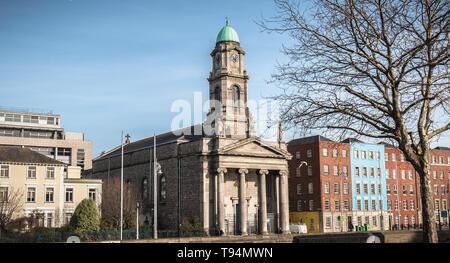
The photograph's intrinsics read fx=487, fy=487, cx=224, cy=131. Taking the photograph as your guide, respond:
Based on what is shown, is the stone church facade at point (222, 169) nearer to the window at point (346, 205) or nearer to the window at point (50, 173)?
Result: the window at point (50, 173)

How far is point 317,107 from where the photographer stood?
1733cm

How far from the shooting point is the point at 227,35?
67938 mm

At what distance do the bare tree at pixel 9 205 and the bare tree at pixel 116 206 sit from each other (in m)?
9.76

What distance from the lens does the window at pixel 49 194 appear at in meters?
55.1

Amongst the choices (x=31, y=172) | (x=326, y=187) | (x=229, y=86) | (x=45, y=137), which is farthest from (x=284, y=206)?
(x=45, y=137)

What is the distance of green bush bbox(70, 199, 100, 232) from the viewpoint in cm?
4622

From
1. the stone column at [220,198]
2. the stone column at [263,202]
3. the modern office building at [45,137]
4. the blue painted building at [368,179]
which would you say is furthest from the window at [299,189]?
the modern office building at [45,137]

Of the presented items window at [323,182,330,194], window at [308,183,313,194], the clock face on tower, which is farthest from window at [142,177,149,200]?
window at [323,182,330,194]

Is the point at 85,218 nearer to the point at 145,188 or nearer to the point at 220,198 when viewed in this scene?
the point at 220,198

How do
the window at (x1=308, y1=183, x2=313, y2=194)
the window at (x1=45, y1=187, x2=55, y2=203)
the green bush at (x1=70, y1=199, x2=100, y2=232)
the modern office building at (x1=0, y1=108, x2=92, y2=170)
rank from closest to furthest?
the green bush at (x1=70, y1=199, x2=100, y2=232) → the window at (x1=45, y1=187, x2=55, y2=203) → the window at (x1=308, y1=183, x2=313, y2=194) → the modern office building at (x1=0, y1=108, x2=92, y2=170)

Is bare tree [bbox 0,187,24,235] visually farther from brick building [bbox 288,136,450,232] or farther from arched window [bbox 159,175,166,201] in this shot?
brick building [bbox 288,136,450,232]
